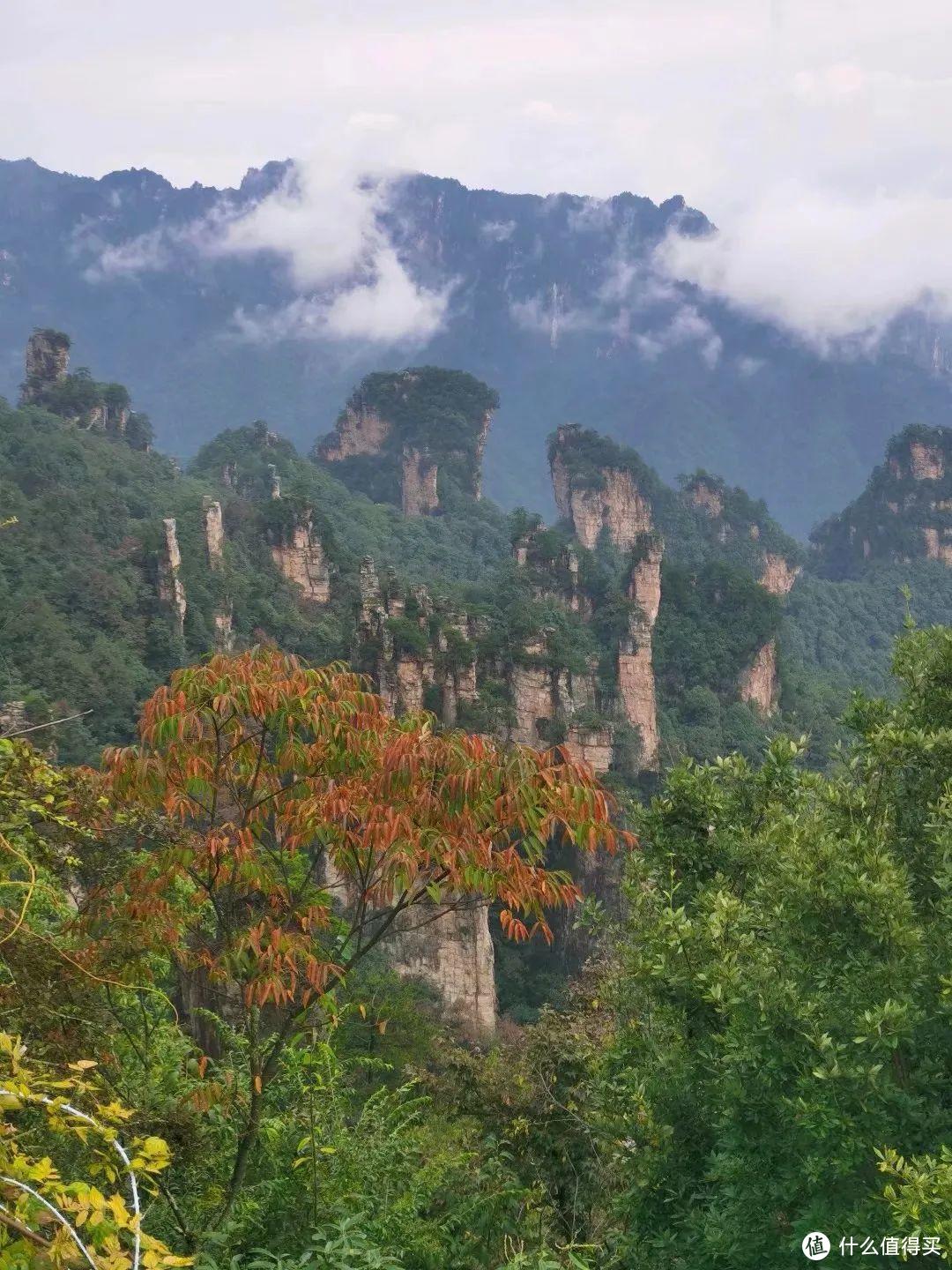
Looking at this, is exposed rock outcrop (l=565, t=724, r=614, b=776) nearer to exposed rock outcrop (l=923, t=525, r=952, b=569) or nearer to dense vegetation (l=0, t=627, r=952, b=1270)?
dense vegetation (l=0, t=627, r=952, b=1270)

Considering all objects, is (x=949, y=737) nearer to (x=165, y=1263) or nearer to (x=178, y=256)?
(x=165, y=1263)

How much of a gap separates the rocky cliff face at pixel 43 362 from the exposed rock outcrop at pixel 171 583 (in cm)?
2116

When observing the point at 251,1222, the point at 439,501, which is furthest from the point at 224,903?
the point at 439,501

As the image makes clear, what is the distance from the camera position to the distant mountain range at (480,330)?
4961 inches

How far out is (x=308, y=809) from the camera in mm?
4598

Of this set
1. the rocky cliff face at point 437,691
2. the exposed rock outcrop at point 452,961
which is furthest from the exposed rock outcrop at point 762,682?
the exposed rock outcrop at point 452,961

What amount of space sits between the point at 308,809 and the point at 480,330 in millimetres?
140083

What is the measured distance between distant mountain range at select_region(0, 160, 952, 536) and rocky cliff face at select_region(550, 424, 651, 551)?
53.1 metres

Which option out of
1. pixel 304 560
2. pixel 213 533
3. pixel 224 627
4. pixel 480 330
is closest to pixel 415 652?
pixel 224 627

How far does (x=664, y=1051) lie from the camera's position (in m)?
6.42

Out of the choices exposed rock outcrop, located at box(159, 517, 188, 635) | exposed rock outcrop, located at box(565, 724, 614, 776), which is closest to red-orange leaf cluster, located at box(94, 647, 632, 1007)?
exposed rock outcrop, located at box(565, 724, 614, 776)

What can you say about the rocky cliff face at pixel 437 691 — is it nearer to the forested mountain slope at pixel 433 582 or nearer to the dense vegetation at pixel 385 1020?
the forested mountain slope at pixel 433 582

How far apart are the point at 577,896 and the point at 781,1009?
1.08 m

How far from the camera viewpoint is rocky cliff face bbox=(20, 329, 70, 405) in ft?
171
